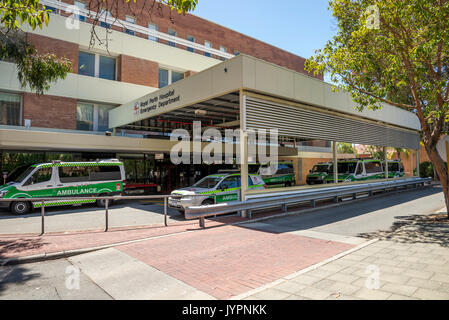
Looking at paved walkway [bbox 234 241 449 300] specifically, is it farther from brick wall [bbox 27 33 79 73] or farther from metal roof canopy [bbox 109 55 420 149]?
brick wall [bbox 27 33 79 73]

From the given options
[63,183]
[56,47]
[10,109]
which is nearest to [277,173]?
[63,183]

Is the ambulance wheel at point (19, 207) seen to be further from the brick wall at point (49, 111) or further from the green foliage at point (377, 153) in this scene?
the green foliage at point (377, 153)

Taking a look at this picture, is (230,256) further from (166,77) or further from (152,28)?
(152,28)

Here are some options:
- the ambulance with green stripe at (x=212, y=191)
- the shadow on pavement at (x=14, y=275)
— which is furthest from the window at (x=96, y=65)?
the shadow on pavement at (x=14, y=275)

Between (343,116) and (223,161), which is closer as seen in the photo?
(343,116)

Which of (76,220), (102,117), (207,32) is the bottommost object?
(76,220)

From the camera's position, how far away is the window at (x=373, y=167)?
60.0 feet

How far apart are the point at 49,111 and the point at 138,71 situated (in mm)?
6905

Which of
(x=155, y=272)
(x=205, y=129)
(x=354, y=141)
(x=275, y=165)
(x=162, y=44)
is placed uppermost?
(x=162, y=44)

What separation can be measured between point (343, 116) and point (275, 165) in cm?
612

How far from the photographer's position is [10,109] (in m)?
17.3

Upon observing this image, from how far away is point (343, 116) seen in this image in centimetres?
1517
